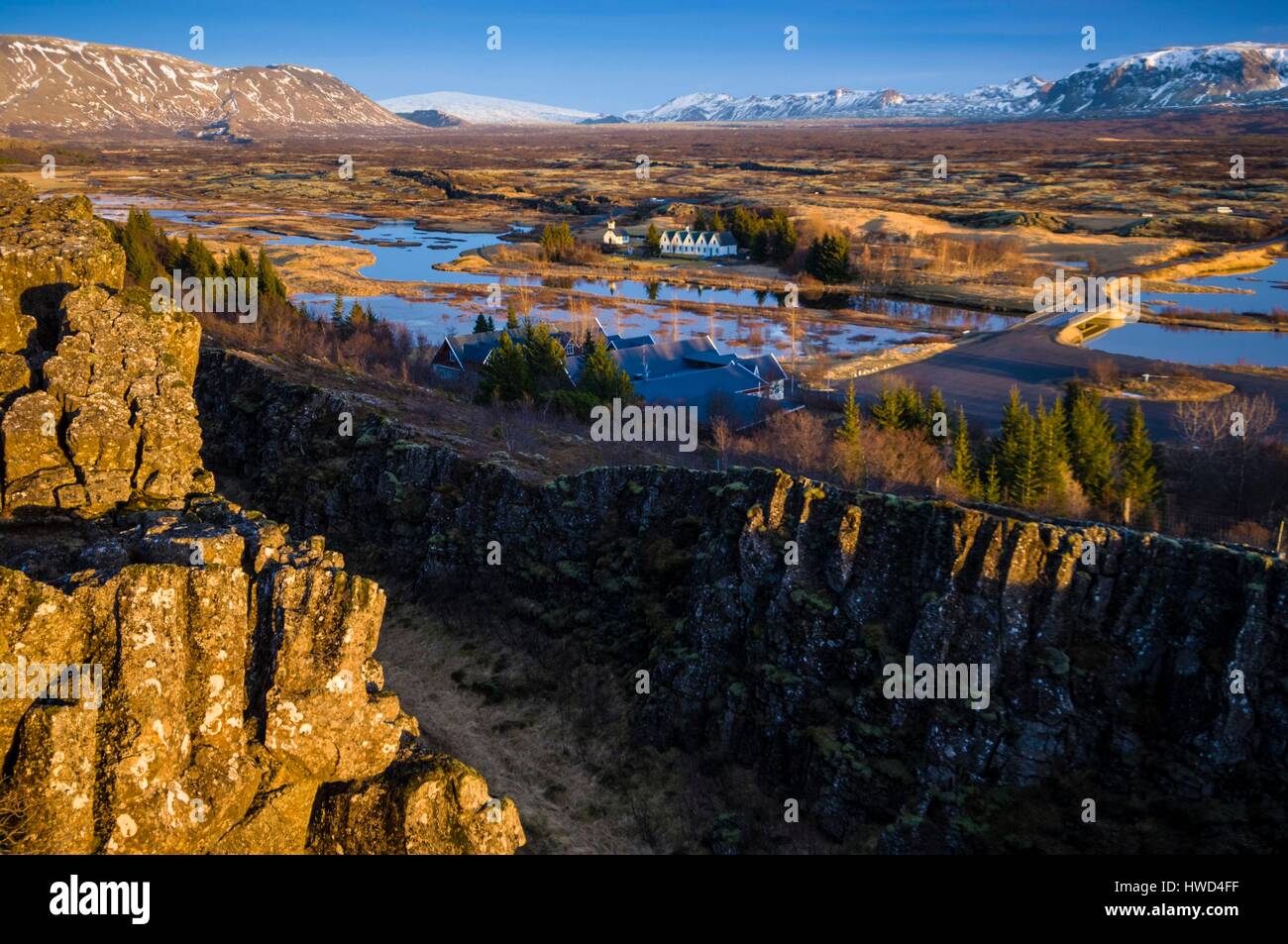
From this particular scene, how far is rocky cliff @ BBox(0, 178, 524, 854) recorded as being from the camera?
33.5 ft

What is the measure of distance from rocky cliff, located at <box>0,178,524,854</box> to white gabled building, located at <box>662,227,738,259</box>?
96.8m

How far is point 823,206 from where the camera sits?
441ft

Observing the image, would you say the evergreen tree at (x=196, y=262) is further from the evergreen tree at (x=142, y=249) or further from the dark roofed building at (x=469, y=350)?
the dark roofed building at (x=469, y=350)

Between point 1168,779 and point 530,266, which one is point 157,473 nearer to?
point 1168,779

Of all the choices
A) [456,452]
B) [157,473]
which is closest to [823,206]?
[456,452]

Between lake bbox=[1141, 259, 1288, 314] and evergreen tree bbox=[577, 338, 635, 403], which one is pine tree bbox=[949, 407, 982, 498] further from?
lake bbox=[1141, 259, 1288, 314]

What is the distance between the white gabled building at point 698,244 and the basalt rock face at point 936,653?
90.7 metres

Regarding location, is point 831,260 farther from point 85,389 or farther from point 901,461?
point 85,389

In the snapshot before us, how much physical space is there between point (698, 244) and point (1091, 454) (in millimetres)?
81601

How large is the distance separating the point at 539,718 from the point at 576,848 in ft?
11.9

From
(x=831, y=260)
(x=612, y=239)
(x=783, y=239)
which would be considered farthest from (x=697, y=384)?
(x=612, y=239)

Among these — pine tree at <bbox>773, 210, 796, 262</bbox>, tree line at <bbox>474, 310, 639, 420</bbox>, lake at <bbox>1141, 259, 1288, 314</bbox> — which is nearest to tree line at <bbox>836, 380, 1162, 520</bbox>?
tree line at <bbox>474, 310, 639, 420</bbox>

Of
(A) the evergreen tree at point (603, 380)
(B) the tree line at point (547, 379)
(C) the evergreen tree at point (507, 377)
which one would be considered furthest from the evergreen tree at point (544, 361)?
(C) the evergreen tree at point (507, 377)

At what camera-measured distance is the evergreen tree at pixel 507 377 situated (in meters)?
40.6
